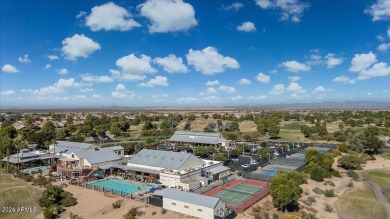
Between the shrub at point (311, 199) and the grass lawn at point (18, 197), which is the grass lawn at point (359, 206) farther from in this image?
the grass lawn at point (18, 197)

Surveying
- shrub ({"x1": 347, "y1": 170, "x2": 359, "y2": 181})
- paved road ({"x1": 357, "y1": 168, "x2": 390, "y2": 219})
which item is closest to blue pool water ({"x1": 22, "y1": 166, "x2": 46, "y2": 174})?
shrub ({"x1": 347, "y1": 170, "x2": 359, "y2": 181})

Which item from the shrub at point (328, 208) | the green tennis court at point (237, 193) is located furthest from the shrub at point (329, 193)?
the green tennis court at point (237, 193)

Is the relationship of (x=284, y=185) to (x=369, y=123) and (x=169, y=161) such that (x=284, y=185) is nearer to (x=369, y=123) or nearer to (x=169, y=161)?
(x=169, y=161)

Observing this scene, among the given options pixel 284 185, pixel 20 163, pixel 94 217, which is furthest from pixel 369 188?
pixel 20 163

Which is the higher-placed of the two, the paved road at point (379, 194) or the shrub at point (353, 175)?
the shrub at point (353, 175)

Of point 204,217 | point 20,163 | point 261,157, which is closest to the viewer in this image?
point 204,217

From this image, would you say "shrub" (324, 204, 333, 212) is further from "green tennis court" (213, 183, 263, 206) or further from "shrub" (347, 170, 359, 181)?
"shrub" (347, 170, 359, 181)
